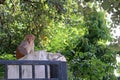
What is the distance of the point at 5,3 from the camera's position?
604 cm

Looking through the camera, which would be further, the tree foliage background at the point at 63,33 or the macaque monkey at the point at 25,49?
the tree foliage background at the point at 63,33

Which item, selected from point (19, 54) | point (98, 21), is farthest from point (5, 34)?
point (19, 54)

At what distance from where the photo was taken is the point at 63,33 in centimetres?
752

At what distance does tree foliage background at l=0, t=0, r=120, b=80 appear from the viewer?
6074 millimetres

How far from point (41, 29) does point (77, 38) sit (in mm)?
1561

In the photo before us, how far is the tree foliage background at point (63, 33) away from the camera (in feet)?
19.9

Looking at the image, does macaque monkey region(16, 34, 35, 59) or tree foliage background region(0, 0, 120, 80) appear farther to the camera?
tree foliage background region(0, 0, 120, 80)

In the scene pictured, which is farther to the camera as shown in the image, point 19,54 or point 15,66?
point 19,54

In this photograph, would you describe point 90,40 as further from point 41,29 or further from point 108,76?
point 41,29

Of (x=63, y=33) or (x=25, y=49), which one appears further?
(x=63, y=33)

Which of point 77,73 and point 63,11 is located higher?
point 63,11

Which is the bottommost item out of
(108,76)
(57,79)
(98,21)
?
(108,76)

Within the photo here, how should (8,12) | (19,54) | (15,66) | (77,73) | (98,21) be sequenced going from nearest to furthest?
(15,66) < (19,54) < (8,12) < (77,73) < (98,21)

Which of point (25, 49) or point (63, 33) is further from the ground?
point (63, 33)
